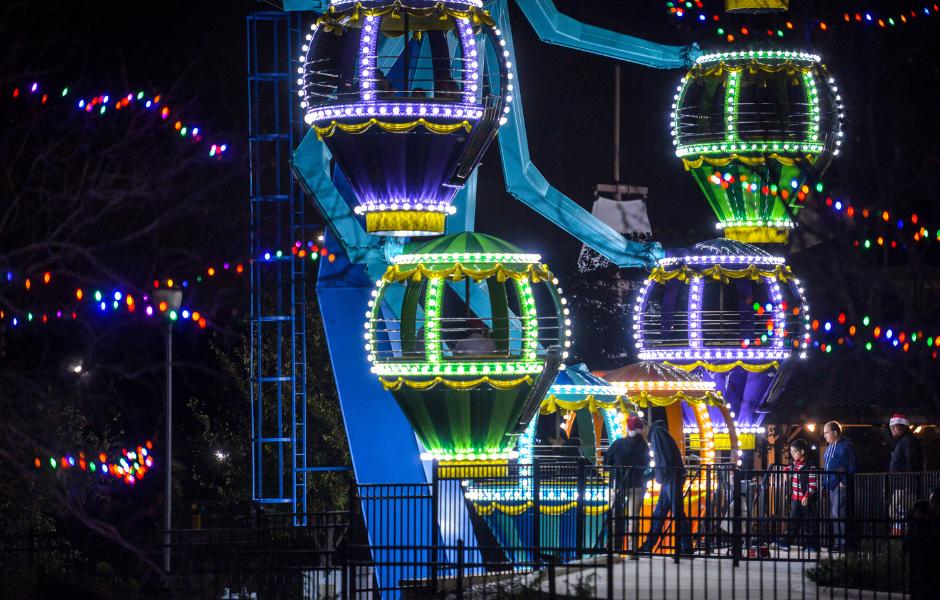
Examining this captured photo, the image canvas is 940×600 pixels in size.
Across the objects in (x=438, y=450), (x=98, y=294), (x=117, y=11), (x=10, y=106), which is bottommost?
(x=438, y=450)

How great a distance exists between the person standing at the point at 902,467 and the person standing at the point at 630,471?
3.09 meters

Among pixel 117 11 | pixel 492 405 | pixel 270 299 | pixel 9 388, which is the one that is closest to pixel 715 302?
pixel 270 299

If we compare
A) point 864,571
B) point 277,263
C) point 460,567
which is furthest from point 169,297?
point 864,571

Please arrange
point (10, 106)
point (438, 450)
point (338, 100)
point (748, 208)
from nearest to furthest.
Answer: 1. point (10, 106)
2. point (338, 100)
3. point (438, 450)
4. point (748, 208)

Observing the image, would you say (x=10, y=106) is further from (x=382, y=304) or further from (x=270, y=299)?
(x=270, y=299)

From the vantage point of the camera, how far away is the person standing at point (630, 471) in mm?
21423

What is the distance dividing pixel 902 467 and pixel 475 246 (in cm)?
653

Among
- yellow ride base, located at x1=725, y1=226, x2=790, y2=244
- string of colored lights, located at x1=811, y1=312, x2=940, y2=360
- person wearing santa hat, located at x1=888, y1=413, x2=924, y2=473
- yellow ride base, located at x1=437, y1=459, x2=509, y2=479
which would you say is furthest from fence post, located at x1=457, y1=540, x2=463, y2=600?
yellow ride base, located at x1=725, y1=226, x2=790, y2=244

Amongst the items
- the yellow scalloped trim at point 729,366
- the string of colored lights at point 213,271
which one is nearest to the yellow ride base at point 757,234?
the yellow scalloped trim at point 729,366

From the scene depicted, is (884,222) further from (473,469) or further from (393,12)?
(473,469)

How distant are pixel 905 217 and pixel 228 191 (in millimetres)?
22277

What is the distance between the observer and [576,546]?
72.3ft

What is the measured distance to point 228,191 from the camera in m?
36.7

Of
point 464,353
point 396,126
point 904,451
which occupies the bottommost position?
point 904,451
